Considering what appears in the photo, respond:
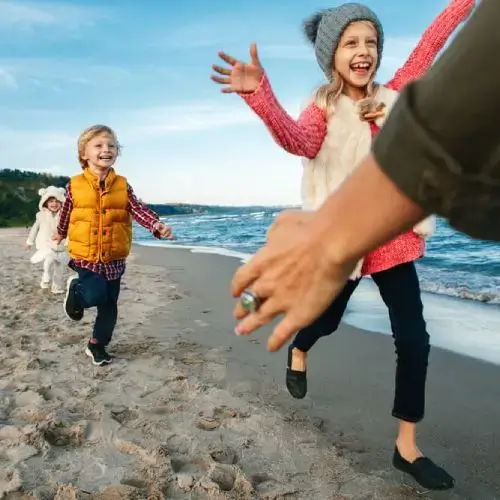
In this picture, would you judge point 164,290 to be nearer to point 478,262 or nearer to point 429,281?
point 429,281

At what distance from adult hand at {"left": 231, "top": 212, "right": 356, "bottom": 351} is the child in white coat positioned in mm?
8139

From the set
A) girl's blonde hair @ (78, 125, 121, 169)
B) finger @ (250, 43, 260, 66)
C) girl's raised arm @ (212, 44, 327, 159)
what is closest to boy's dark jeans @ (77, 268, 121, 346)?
girl's blonde hair @ (78, 125, 121, 169)

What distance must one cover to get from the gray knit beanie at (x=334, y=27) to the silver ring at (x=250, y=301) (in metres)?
2.32

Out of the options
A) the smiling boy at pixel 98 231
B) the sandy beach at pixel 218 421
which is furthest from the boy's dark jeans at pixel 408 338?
the smiling boy at pixel 98 231

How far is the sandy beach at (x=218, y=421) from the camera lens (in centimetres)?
258

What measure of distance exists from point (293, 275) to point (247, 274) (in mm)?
84

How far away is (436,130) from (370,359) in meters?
4.12

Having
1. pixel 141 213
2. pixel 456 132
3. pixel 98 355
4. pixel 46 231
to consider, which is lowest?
pixel 98 355

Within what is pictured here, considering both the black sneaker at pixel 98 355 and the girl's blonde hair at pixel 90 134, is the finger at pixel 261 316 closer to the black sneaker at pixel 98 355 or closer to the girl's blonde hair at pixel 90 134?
the black sneaker at pixel 98 355

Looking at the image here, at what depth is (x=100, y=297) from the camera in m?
4.63

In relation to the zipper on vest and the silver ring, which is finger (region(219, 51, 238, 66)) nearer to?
the silver ring

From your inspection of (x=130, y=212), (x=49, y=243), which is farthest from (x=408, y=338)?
(x=49, y=243)

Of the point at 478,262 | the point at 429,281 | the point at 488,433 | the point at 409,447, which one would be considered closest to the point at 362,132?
the point at 409,447

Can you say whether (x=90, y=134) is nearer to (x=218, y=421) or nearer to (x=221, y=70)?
(x=218, y=421)
